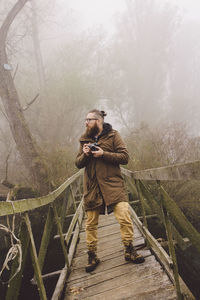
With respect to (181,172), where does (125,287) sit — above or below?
below

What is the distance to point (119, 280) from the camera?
247 centimetres

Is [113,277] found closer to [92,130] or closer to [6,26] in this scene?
[92,130]

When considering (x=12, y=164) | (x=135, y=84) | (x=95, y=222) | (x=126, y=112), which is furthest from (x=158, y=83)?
(x=95, y=222)

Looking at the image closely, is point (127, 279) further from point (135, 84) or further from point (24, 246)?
point (135, 84)

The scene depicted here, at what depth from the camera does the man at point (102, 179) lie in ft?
8.34

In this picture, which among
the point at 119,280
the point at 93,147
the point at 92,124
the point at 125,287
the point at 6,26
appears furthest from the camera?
the point at 6,26

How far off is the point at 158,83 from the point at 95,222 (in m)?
23.8

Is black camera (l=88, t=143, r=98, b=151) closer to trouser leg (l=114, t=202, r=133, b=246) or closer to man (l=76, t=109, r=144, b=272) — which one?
man (l=76, t=109, r=144, b=272)

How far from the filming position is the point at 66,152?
8250 millimetres

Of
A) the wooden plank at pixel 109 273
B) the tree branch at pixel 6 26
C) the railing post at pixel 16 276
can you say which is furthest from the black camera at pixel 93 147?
the tree branch at pixel 6 26

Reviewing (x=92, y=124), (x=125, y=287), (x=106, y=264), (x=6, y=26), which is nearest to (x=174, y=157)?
(x=106, y=264)

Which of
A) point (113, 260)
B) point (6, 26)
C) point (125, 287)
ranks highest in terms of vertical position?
point (6, 26)

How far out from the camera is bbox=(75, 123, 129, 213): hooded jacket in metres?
2.54

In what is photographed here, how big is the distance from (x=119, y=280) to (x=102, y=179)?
1120mm
